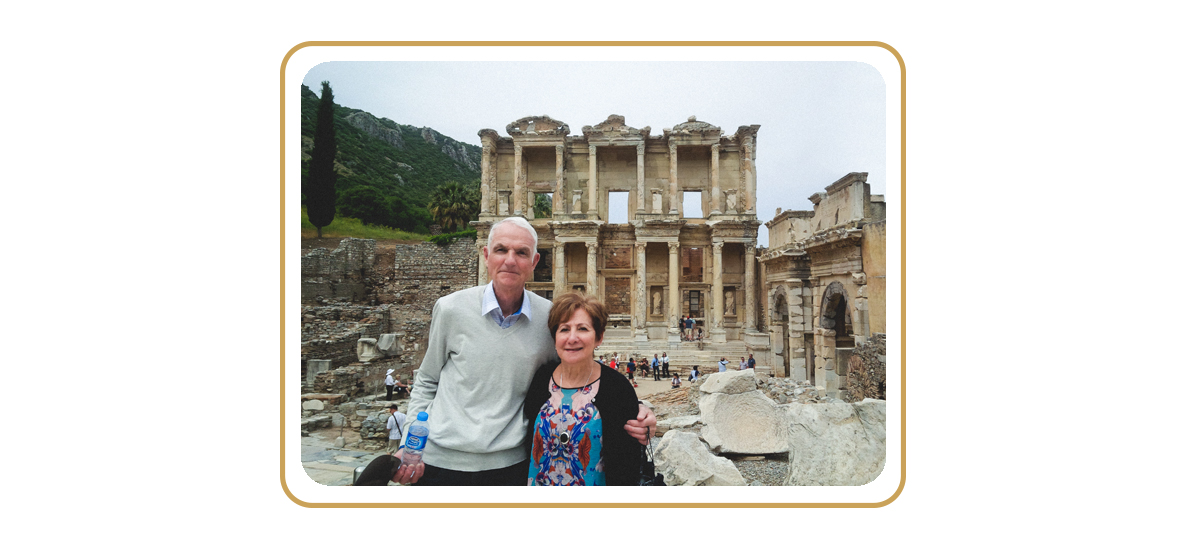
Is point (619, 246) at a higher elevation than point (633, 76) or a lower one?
lower

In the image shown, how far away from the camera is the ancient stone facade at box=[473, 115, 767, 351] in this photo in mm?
4398

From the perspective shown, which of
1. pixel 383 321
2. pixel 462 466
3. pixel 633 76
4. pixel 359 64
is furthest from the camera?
pixel 383 321

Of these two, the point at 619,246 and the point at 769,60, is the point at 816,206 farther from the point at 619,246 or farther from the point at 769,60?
the point at 619,246

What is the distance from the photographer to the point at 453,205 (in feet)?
14.8

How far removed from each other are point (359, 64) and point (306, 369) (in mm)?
2363

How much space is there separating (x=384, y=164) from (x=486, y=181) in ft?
3.80

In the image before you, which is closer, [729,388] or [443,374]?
[443,374]

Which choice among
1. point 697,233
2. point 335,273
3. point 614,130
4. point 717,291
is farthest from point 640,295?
point 335,273

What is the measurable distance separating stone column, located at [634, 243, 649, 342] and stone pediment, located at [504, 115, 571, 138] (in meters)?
2.83

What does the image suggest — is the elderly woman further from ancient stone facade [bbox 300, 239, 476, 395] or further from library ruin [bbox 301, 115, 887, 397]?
ancient stone facade [bbox 300, 239, 476, 395]

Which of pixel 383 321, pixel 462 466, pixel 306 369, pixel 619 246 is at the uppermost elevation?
pixel 619 246

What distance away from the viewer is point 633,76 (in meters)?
3.15

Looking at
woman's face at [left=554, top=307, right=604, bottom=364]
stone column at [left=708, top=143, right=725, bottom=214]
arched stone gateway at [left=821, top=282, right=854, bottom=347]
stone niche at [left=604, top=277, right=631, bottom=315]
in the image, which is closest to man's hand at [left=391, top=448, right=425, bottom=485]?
woman's face at [left=554, top=307, right=604, bottom=364]
